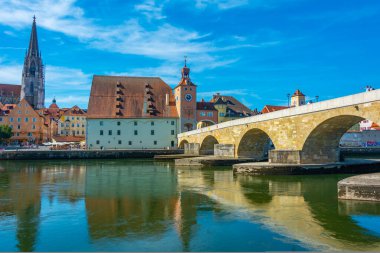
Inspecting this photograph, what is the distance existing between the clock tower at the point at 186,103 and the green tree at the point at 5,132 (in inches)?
1262

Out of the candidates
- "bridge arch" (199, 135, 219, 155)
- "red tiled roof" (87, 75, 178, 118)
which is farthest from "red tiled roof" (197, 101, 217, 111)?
"bridge arch" (199, 135, 219, 155)

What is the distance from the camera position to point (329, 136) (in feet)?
72.5

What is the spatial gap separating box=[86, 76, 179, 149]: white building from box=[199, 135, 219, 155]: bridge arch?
13688 millimetres

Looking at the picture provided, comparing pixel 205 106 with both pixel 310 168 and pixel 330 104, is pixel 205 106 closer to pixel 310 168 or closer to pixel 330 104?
pixel 310 168

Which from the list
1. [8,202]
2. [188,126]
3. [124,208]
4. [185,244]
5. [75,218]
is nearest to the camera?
[185,244]

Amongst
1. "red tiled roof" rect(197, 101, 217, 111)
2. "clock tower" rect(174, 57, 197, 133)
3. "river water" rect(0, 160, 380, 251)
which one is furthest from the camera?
"red tiled roof" rect(197, 101, 217, 111)

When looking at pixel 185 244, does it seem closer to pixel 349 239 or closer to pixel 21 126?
pixel 349 239

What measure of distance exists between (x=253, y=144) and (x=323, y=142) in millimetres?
9656

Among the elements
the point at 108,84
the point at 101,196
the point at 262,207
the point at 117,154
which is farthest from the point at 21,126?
the point at 262,207

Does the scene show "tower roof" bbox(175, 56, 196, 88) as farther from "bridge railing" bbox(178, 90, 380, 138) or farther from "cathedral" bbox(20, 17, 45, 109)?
"cathedral" bbox(20, 17, 45, 109)

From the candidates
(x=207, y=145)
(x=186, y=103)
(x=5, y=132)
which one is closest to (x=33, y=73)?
(x=5, y=132)

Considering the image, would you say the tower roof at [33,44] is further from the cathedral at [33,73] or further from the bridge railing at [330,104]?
the bridge railing at [330,104]

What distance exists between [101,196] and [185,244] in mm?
8305

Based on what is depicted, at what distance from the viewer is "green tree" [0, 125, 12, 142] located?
64.9 m
